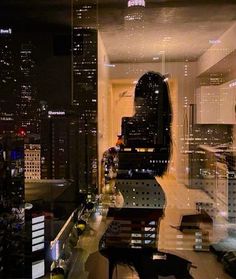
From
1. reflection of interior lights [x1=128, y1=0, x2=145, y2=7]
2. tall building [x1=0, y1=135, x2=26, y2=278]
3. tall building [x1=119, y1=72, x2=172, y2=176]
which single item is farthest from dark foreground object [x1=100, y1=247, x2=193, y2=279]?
reflection of interior lights [x1=128, y1=0, x2=145, y2=7]

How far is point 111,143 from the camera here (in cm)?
360

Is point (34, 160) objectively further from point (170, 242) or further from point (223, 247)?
point (223, 247)

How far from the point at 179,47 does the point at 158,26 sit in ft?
1.73

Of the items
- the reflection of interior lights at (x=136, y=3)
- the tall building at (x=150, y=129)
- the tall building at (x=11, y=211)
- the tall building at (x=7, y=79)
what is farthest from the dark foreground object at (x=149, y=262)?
the reflection of interior lights at (x=136, y=3)

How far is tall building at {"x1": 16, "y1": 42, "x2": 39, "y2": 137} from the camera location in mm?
3461

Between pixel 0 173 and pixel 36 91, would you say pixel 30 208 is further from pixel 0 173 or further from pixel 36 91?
pixel 36 91

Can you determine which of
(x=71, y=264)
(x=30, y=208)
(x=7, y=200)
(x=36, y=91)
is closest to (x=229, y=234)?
(x=71, y=264)

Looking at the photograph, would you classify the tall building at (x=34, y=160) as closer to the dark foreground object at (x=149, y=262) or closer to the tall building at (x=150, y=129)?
the tall building at (x=150, y=129)

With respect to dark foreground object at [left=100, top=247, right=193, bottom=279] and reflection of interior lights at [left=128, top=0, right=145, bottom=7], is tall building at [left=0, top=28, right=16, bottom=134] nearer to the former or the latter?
reflection of interior lights at [left=128, top=0, right=145, bottom=7]

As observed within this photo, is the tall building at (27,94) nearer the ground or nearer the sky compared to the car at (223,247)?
nearer the sky

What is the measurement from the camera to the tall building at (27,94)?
136 inches

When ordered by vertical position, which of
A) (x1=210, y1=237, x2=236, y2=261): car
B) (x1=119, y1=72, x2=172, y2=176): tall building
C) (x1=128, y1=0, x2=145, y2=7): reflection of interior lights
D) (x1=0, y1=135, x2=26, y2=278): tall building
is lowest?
(x1=210, y1=237, x2=236, y2=261): car

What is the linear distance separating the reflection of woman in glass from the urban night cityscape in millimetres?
11

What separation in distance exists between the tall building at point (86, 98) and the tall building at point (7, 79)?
31.1 inches
